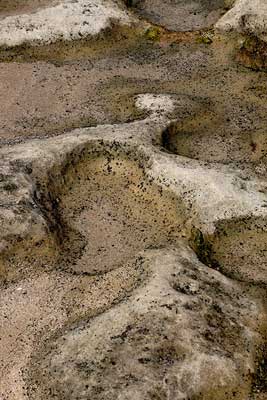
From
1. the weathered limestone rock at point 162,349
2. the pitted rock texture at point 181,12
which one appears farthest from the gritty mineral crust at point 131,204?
the pitted rock texture at point 181,12

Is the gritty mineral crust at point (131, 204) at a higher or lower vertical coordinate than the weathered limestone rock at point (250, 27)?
lower

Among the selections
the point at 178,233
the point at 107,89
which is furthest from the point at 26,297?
the point at 107,89

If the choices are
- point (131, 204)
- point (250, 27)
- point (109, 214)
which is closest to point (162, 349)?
point (109, 214)

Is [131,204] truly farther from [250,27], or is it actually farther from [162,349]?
[250,27]

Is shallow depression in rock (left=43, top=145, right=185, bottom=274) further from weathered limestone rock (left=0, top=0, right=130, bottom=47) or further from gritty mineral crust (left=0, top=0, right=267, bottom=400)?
weathered limestone rock (left=0, top=0, right=130, bottom=47)

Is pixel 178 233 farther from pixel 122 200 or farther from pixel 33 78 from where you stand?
pixel 33 78

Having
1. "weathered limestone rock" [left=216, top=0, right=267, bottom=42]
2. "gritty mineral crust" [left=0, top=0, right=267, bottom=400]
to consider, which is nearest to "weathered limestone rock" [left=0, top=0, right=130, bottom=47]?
"gritty mineral crust" [left=0, top=0, right=267, bottom=400]

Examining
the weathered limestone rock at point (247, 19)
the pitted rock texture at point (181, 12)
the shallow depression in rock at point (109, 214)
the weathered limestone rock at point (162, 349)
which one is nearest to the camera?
the weathered limestone rock at point (162, 349)

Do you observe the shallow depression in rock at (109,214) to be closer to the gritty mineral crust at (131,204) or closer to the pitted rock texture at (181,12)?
the gritty mineral crust at (131,204)
